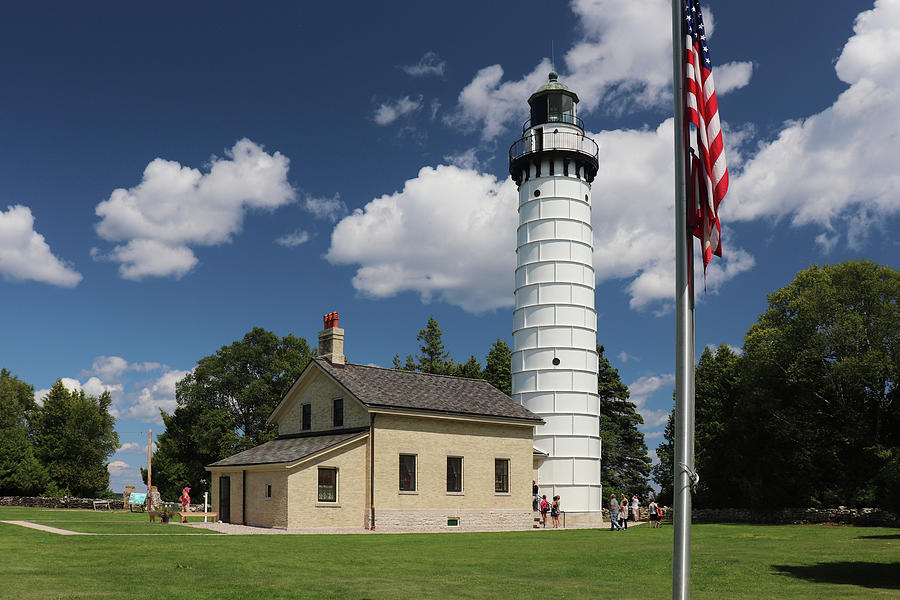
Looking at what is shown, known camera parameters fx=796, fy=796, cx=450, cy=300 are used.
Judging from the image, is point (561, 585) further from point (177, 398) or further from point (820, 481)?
point (177, 398)

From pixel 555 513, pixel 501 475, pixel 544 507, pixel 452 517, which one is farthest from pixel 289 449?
pixel 555 513

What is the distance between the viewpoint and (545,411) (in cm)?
4300

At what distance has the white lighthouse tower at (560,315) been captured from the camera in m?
42.8

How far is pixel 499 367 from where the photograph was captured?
62.8 metres

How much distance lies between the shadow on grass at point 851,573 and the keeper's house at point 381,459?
18.8m

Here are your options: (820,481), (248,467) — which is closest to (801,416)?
(820,481)

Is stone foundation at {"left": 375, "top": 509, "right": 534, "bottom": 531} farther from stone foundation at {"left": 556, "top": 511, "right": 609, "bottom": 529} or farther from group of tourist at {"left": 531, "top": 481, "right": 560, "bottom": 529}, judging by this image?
stone foundation at {"left": 556, "top": 511, "right": 609, "bottom": 529}

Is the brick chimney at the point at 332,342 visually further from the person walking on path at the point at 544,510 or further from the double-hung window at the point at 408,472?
Answer: the person walking on path at the point at 544,510

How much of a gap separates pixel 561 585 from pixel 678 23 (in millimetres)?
10235

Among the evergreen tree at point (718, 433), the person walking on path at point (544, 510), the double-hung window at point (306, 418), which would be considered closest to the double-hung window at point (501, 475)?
the person walking on path at point (544, 510)

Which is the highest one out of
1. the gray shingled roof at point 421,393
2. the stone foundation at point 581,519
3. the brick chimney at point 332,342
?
the brick chimney at point 332,342

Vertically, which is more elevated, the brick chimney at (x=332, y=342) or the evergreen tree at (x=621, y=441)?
the brick chimney at (x=332, y=342)

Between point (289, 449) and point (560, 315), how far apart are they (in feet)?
55.0

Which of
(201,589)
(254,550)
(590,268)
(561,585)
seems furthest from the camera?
(590,268)
